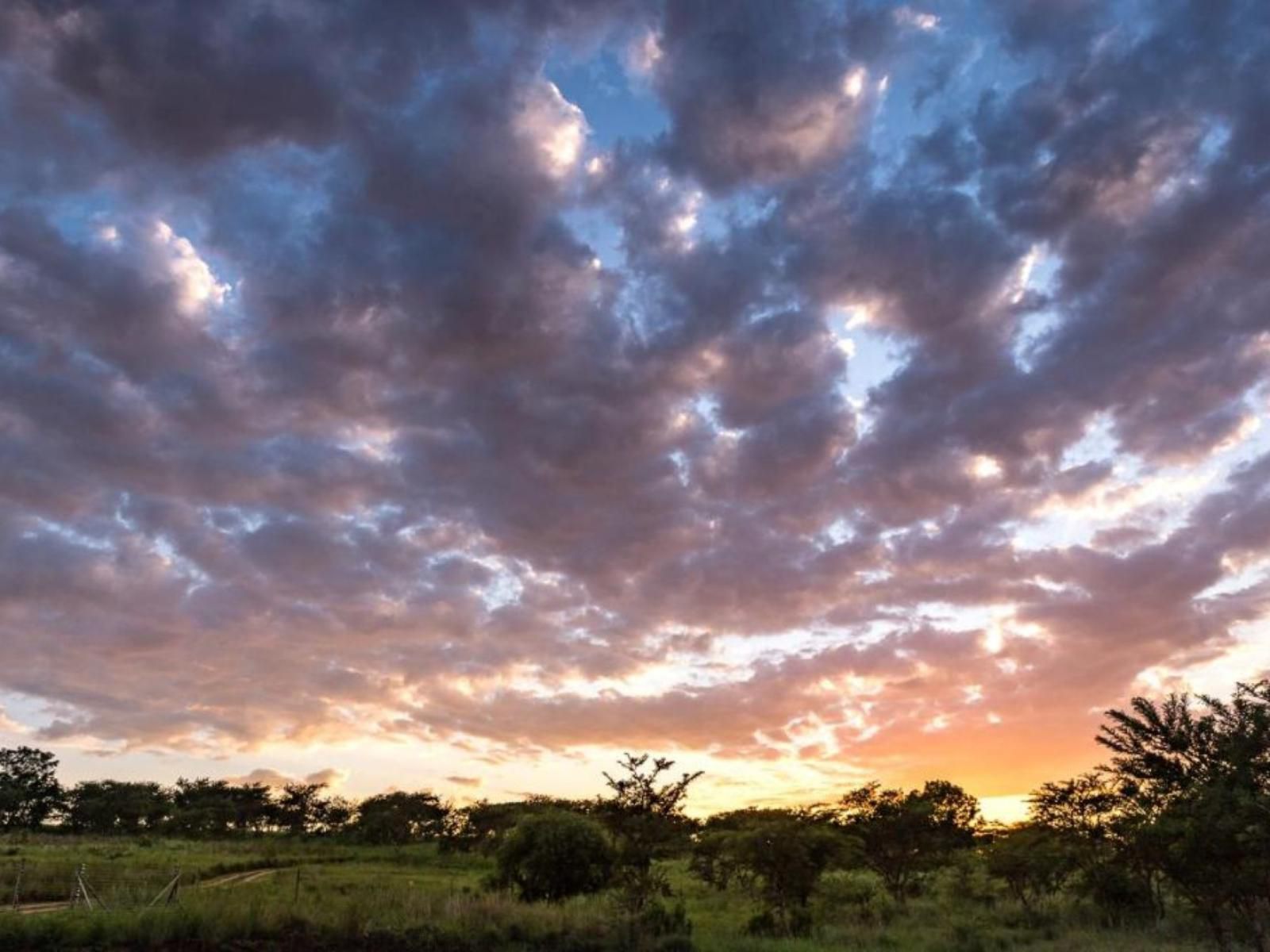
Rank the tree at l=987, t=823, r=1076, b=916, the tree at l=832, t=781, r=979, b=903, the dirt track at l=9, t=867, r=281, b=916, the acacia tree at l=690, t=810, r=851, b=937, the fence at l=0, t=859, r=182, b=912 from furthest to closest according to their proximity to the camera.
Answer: the tree at l=832, t=781, r=979, b=903 < the tree at l=987, t=823, r=1076, b=916 < the dirt track at l=9, t=867, r=281, b=916 < the acacia tree at l=690, t=810, r=851, b=937 < the fence at l=0, t=859, r=182, b=912

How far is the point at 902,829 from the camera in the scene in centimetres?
4034

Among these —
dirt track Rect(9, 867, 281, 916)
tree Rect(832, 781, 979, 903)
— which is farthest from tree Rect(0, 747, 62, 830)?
tree Rect(832, 781, 979, 903)

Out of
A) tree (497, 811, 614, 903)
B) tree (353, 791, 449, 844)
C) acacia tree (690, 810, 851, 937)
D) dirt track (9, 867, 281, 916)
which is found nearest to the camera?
acacia tree (690, 810, 851, 937)

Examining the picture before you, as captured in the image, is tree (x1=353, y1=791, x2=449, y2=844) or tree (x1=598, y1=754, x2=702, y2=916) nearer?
tree (x1=598, y1=754, x2=702, y2=916)

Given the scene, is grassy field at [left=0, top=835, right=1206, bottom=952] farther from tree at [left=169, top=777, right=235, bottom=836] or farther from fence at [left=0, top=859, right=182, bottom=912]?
tree at [left=169, top=777, right=235, bottom=836]

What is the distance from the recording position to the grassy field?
20.6 meters

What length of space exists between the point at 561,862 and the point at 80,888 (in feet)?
59.3

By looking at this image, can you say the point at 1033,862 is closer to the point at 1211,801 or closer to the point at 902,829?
the point at 902,829

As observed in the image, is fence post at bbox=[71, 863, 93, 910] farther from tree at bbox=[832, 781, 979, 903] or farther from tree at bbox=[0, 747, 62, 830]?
tree at bbox=[0, 747, 62, 830]

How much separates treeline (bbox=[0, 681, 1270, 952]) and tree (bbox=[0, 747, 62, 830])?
11613 centimetres

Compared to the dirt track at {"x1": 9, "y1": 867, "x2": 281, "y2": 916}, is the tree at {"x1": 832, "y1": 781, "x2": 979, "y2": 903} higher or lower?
higher

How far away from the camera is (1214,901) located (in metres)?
21.5

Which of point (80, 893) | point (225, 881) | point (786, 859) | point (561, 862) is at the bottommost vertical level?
point (80, 893)

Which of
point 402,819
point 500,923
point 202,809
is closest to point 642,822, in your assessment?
point 500,923
